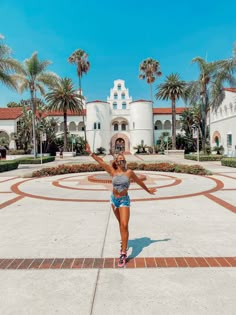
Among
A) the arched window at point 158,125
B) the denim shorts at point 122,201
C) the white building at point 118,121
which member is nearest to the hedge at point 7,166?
the denim shorts at point 122,201

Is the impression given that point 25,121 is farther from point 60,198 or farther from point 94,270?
point 94,270

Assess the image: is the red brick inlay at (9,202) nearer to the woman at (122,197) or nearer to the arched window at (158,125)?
the woman at (122,197)

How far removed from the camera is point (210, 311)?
8.44 ft

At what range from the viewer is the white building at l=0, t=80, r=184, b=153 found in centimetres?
5225

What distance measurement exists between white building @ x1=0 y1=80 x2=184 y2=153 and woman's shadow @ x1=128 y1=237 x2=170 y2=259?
46565mm

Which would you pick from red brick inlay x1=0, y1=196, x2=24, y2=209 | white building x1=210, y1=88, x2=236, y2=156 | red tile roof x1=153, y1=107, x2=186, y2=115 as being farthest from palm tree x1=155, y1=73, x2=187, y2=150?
red brick inlay x1=0, y1=196, x2=24, y2=209

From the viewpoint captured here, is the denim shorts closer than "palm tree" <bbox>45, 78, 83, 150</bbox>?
Yes

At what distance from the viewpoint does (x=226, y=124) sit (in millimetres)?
33562

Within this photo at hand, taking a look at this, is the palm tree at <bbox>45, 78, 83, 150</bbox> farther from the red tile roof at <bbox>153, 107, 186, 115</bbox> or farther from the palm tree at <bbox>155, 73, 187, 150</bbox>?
the red tile roof at <bbox>153, 107, 186, 115</bbox>

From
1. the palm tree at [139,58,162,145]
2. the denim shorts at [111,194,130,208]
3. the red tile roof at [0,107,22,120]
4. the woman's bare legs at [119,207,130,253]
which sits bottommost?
the woman's bare legs at [119,207,130,253]

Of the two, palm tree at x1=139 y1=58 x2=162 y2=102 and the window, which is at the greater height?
palm tree at x1=139 y1=58 x2=162 y2=102

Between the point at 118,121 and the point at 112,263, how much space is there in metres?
52.8

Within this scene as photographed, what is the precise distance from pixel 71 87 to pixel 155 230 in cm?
3909

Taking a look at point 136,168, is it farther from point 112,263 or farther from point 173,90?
point 173,90
